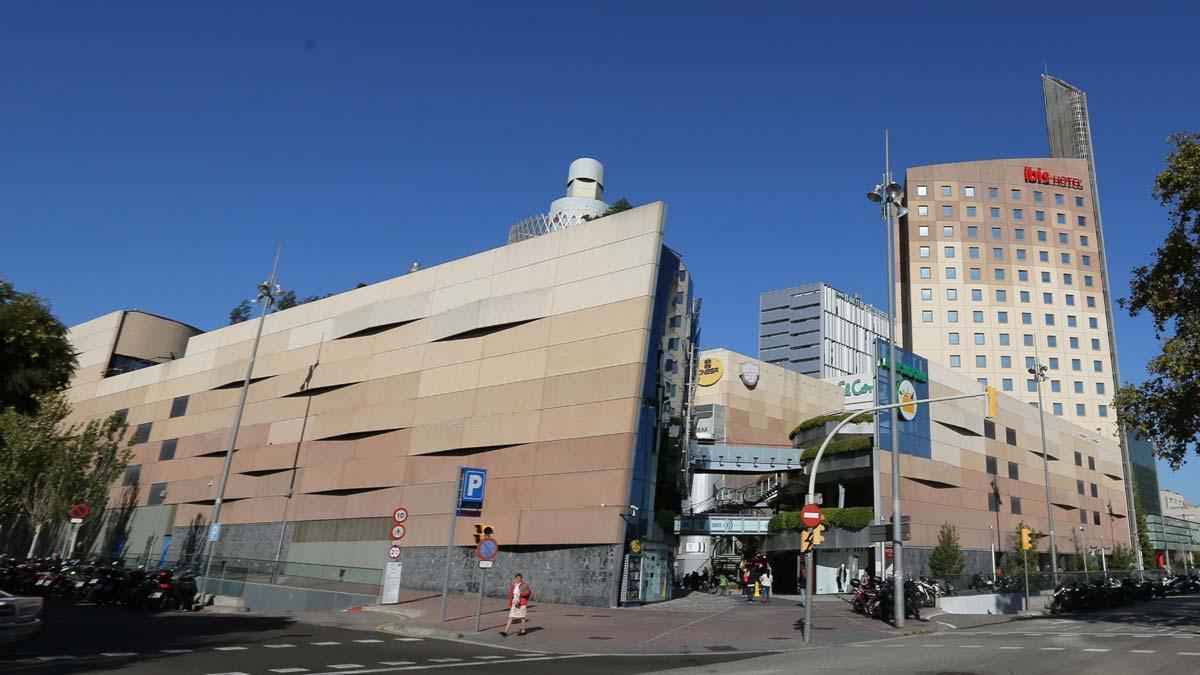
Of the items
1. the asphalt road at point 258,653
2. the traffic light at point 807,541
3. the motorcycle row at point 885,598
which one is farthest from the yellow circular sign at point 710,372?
the asphalt road at point 258,653

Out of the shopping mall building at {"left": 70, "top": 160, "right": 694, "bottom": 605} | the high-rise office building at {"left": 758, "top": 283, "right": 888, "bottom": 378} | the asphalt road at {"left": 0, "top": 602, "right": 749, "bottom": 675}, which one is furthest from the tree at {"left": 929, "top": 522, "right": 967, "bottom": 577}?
the high-rise office building at {"left": 758, "top": 283, "right": 888, "bottom": 378}

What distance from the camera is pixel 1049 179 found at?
328 ft

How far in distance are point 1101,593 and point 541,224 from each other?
6264 cm

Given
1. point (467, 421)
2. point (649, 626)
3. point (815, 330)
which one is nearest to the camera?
point (649, 626)

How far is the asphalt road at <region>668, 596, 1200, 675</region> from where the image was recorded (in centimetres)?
1507

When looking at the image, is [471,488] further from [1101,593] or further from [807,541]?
[1101,593]

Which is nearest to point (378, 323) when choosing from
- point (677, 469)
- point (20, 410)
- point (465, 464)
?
point (465, 464)

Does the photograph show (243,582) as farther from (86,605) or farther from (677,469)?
(677,469)

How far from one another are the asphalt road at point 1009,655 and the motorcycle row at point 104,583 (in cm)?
2234

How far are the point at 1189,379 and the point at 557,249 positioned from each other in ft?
89.4

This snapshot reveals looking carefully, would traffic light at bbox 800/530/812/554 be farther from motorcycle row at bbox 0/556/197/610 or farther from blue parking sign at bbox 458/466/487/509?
motorcycle row at bbox 0/556/197/610

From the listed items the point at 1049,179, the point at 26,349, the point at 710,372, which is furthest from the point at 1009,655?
the point at 1049,179

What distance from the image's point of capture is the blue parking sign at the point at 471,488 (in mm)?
25797

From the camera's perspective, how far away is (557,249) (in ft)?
130
